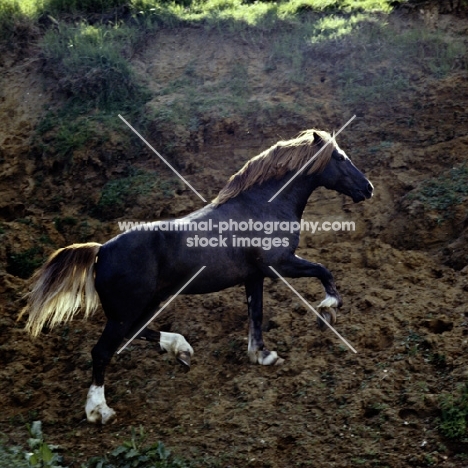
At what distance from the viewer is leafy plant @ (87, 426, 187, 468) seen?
5.46 metres

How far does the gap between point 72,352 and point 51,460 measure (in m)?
2.17

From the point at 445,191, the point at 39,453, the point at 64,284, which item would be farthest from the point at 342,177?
the point at 39,453

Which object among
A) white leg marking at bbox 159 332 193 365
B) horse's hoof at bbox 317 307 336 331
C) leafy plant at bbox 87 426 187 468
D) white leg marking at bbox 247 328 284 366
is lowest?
white leg marking at bbox 247 328 284 366

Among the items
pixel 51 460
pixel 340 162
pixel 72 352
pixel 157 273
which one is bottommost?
pixel 72 352

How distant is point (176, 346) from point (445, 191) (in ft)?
13.5


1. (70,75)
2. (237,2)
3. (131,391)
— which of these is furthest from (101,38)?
(131,391)

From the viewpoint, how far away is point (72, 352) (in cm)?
734

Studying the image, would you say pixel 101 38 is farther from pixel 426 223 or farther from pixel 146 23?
pixel 426 223

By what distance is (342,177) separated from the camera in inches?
286

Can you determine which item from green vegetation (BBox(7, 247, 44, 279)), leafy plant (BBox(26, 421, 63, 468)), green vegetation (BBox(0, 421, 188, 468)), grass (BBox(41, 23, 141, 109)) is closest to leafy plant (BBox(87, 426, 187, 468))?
green vegetation (BBox(0, 421, 188, 468))

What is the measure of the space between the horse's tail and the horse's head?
2421mm

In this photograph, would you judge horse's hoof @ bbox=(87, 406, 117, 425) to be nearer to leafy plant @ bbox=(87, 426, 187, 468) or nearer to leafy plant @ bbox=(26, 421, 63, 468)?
leafy plant @ bbox=(26, 421, 63, 468)

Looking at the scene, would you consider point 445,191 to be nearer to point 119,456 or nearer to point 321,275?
point 321,275

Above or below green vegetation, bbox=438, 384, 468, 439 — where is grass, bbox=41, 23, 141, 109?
above
